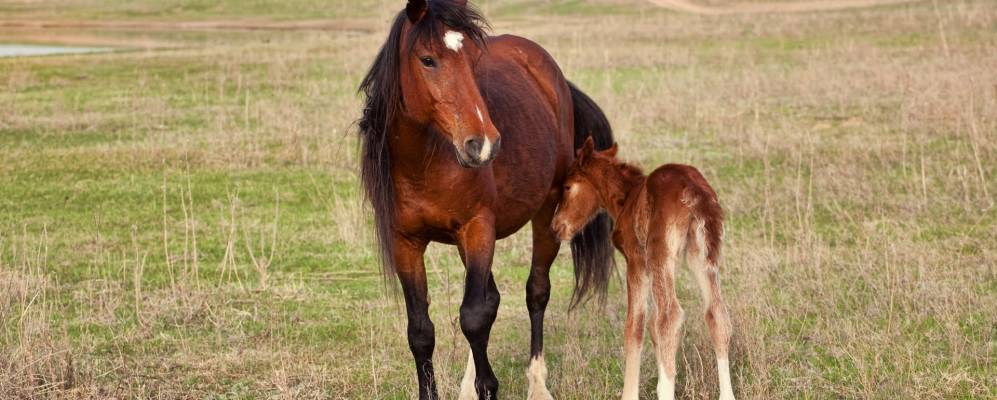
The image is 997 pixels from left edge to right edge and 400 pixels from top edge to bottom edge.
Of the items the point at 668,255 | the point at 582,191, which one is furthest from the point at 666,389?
the point at 582,191

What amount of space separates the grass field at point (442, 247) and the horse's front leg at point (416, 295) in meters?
0.47

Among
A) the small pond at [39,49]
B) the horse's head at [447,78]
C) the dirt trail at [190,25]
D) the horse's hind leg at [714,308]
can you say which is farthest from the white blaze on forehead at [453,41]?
the dirt trail at [190,25]

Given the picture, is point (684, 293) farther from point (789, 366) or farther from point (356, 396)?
point (356, 396)

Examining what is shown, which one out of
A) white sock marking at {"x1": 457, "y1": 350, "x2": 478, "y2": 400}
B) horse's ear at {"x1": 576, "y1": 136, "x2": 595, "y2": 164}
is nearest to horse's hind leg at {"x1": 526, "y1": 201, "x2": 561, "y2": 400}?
white sock marking at {"x1": 457, "y1": 350, "x2": 478, "y2": 400}

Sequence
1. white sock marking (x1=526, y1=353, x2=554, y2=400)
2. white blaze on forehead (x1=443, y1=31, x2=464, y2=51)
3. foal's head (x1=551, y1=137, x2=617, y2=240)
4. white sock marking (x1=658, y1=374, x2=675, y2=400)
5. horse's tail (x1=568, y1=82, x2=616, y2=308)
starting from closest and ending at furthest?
white blaze on forehead (x1=443, y1=31, x2=464, y2=51)
white sock marking (x1=658, y1=374, x2=675, y2=400)
foal's head (x1=551, y1=137, x2=617, y2=240)
white sock marking (x1=526, y1=353, x2=554, y2=400)
horse's tail (x1=568, y1=82, x2=616, y2=308)

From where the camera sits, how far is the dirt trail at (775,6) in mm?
46500

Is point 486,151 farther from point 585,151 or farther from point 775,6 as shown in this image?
point 775,6

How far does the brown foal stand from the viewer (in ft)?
18.2

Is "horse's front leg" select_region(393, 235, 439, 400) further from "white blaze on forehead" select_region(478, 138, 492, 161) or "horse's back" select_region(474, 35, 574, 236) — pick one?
"white blaze on forehead" select_region(478, 138, 492, 161)

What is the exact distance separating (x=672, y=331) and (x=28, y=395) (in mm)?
3377

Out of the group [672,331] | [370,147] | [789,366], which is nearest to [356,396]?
[370,147]

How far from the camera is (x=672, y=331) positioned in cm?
557

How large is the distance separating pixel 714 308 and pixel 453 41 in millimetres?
1699

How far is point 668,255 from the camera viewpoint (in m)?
5.61
